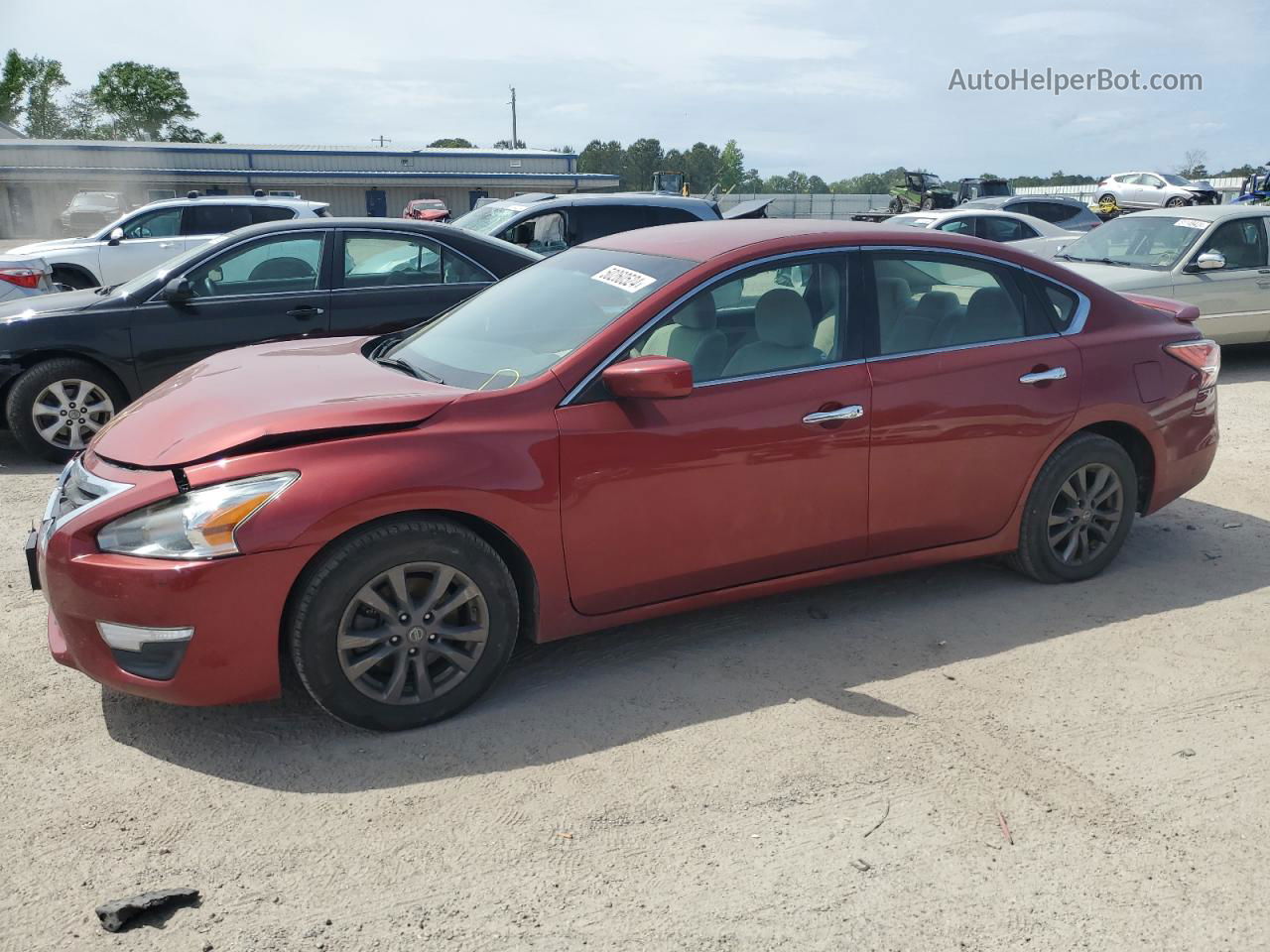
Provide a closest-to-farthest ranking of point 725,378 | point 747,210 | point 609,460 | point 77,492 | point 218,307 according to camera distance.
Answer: point 77,492
point 609,460
point 725,378
point 218,307
point 747,210

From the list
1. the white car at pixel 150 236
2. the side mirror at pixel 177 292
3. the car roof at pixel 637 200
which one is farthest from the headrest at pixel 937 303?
the white car at pixel 150 236

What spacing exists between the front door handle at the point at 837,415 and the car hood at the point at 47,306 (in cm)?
529

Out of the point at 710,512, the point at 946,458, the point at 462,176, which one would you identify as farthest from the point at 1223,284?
the point at 462,176

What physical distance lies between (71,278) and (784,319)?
12406 mm

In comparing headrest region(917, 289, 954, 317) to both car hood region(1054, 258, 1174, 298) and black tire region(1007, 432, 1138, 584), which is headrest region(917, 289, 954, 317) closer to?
black tire region(1007, 432, 1138, 584)

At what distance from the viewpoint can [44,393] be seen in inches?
276

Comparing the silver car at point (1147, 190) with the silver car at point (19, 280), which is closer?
the silver car at point (19, 280)

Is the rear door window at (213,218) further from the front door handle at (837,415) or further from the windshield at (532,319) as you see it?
the front door handle at (837,415)

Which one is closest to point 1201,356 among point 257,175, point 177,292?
point 177,292

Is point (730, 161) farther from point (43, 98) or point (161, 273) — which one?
point (161, 273)

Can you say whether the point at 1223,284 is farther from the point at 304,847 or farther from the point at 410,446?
the point at 304,847

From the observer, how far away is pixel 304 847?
3.01 m

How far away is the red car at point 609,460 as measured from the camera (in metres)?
3.36

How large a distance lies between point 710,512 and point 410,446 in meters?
1.14
